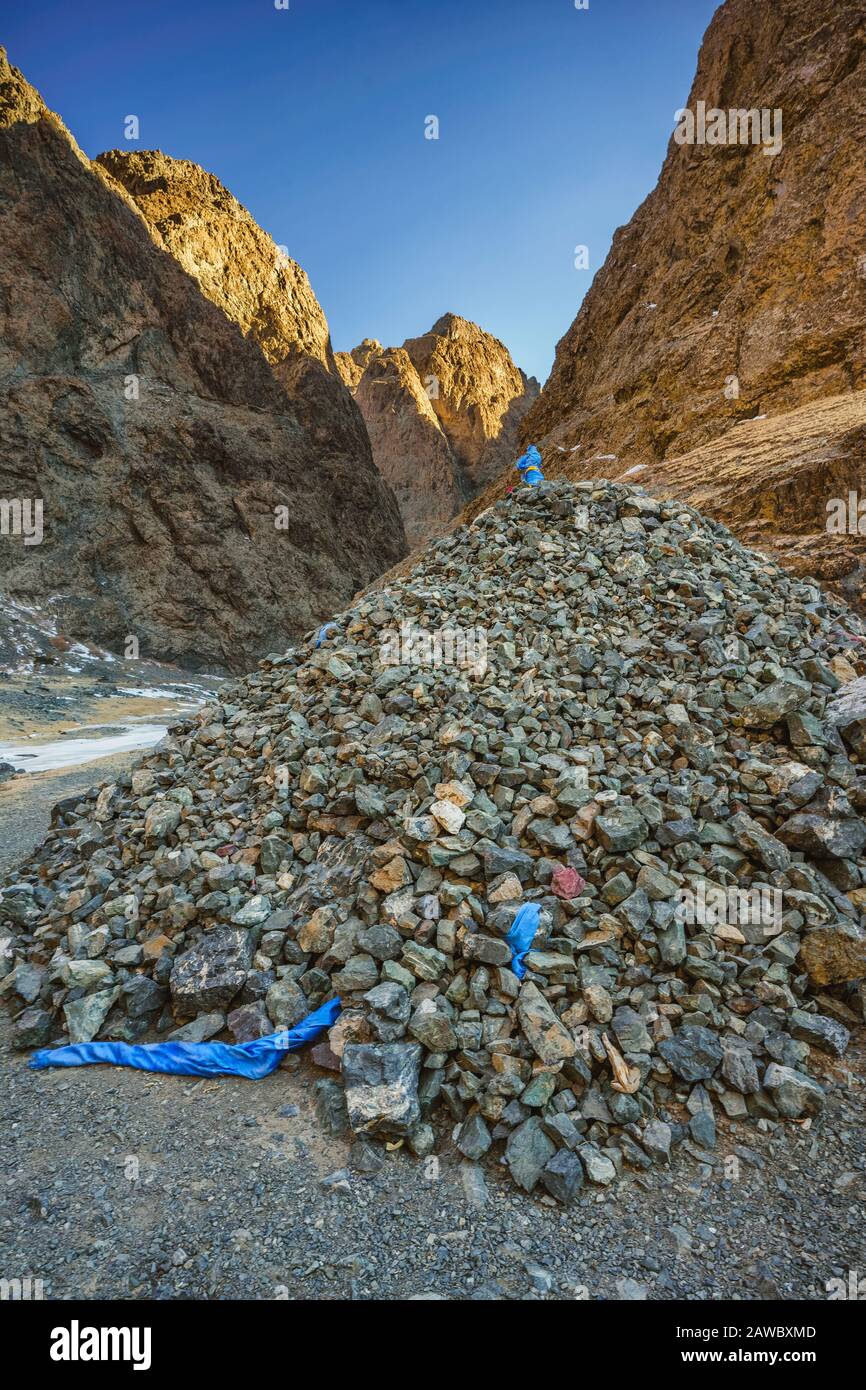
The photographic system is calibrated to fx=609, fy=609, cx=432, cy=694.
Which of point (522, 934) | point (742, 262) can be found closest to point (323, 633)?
point (522, 934)

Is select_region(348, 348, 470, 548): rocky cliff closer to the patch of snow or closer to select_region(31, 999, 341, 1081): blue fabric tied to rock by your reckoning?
the patch of snow

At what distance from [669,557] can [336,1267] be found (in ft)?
27.7

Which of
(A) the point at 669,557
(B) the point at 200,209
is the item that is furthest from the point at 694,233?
(B) the point at 200,209

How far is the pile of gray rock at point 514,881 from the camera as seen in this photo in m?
3.93

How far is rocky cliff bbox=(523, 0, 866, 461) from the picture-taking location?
19.3 m

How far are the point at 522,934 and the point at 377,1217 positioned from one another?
1.85 meters

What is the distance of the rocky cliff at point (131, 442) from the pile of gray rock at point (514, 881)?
34905 millimetres

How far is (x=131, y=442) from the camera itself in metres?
40.5

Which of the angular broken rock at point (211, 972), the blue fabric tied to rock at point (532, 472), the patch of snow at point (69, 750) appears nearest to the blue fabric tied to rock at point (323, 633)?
the blue fabric tied to rock at point (532, 472)

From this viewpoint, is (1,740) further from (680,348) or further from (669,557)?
(680,348)

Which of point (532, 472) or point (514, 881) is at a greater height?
point (532, 472)

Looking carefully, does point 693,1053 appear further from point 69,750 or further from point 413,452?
point 413,452

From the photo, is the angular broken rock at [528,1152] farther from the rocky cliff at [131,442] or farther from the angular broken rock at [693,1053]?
the rocky cliff at [131,442]

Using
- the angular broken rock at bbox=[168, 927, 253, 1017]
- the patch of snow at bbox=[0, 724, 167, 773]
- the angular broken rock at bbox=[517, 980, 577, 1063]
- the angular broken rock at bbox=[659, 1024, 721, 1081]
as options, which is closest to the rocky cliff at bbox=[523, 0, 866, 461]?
the patch of snow at bbox=[0, 724, 167, 773]
